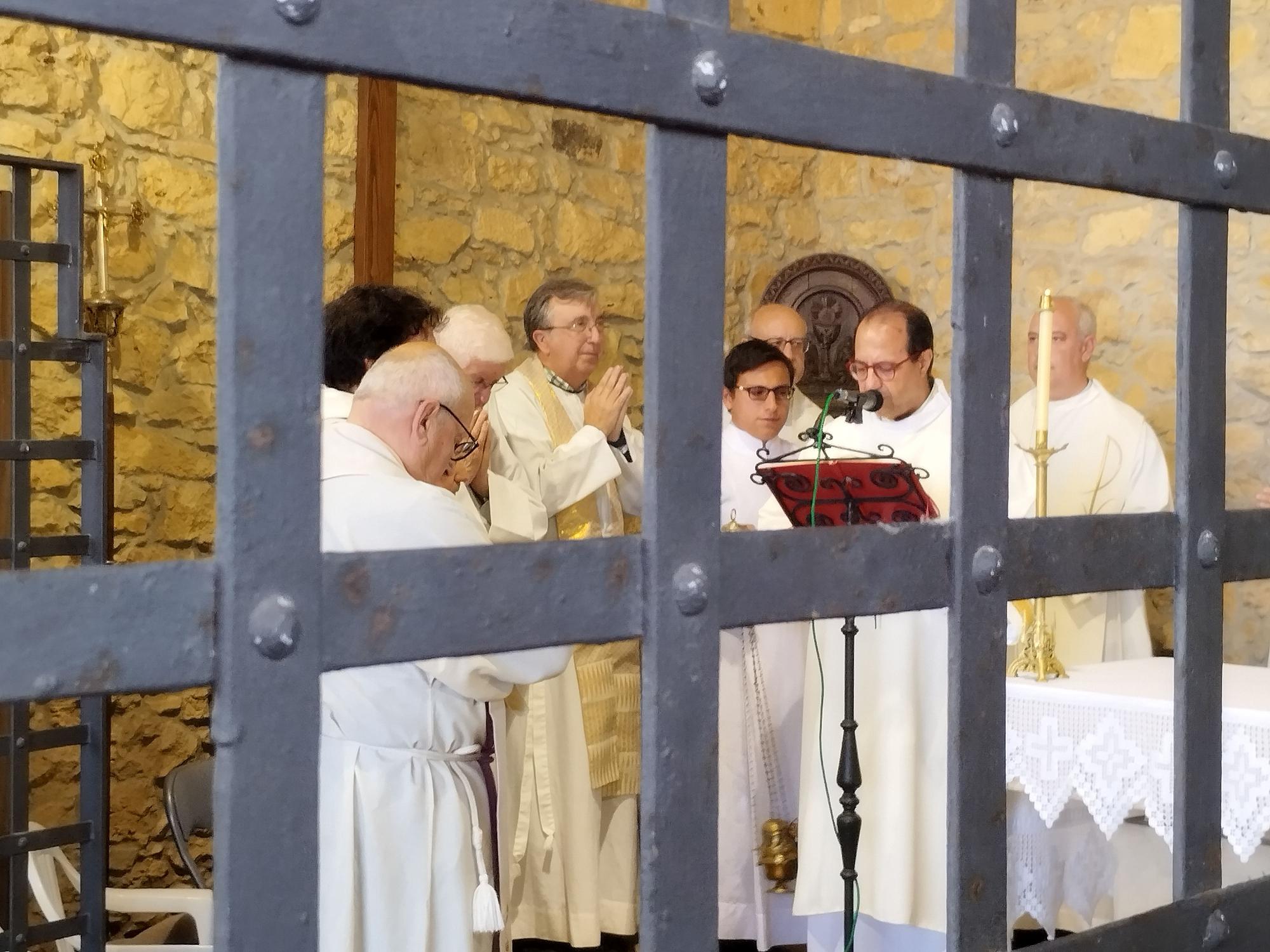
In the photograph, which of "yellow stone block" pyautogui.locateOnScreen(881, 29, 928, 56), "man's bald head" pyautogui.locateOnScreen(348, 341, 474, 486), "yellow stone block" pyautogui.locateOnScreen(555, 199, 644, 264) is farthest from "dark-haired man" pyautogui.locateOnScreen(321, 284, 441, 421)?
"yellow stone block" pyautogui.locateOnScreen(881, 29, 928, 56)

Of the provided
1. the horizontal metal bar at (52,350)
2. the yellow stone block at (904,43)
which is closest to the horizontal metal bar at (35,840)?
the horizontal metal bar at (52,350)

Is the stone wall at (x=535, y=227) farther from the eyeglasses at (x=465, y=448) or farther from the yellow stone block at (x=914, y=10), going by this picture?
the eyeglasses at (x=465, y=448)

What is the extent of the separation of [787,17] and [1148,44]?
150 centimetres

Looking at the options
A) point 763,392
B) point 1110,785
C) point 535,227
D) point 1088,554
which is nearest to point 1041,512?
point 1110,785

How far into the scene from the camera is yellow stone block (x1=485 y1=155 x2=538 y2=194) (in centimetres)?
488

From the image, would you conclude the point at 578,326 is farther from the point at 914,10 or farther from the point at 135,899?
the point at 914,10

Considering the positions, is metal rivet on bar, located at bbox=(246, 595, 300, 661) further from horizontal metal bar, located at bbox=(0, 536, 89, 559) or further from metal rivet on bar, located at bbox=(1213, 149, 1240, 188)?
horizontal metal bar, located at bbox=(0, 536, 89, 559)

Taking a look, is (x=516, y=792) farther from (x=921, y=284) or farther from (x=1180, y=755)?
(x=921, y=284)

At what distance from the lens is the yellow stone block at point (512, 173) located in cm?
488

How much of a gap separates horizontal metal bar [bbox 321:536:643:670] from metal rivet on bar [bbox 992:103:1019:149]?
1.45 feet

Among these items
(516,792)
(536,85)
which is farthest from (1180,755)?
(516,792)

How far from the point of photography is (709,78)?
3.12 feet

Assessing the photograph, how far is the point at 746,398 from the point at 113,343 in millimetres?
1816

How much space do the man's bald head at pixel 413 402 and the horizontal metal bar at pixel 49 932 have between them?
2.94 feet
